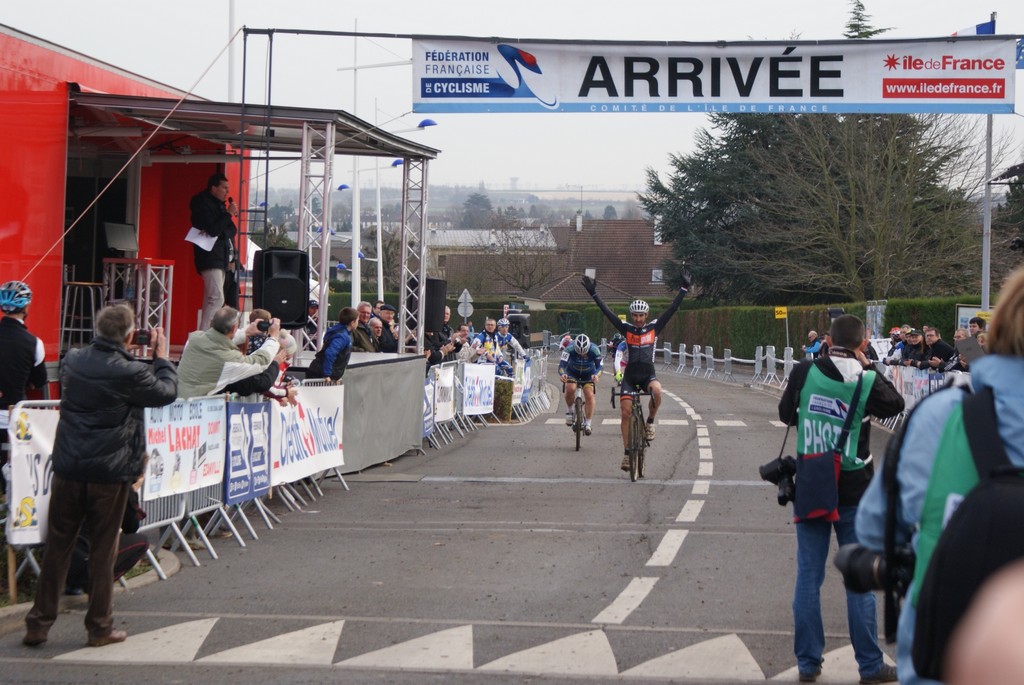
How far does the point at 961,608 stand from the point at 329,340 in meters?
11.8

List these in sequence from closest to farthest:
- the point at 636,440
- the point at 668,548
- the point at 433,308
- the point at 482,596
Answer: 1. the point at 482,596
2. the point at 668,548
3. the point at 636,440
4. the point at 433,308

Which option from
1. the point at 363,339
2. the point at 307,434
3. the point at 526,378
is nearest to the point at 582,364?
the point at 363,339

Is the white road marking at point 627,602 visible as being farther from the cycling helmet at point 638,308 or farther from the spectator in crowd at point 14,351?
the cycling helmet at point 638,308

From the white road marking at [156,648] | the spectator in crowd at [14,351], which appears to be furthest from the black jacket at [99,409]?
the spectator in crowd at [14,351]

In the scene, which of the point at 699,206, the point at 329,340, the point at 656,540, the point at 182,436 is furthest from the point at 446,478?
the point at 699,206

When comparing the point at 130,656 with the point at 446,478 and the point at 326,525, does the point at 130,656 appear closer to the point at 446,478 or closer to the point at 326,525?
the point at 326,525

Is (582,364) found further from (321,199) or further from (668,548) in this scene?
(668,548)

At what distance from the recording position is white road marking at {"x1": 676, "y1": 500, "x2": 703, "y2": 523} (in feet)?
39.1

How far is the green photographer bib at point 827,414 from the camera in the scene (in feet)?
21.5

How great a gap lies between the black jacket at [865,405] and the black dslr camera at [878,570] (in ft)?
10.2

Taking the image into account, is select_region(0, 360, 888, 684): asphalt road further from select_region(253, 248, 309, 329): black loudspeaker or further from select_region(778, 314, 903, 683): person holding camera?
select_region(253, 248, 309, 329): black loudspeaker

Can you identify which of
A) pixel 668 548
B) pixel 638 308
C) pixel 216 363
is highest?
pixel 638 308

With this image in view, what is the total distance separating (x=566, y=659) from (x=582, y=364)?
1186cm

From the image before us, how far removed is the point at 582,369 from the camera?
18.5 metres
